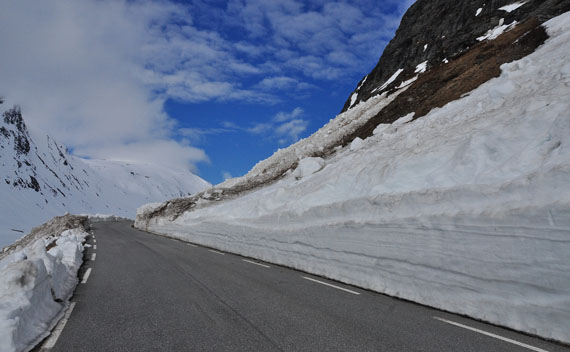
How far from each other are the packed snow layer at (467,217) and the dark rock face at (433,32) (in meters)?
24.6

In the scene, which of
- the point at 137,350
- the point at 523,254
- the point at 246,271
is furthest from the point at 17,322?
the point at 523,254

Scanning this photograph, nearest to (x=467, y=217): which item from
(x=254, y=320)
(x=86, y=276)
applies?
(x=254, y=320)

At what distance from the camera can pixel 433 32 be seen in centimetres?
5281

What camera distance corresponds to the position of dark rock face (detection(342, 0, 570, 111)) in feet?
113

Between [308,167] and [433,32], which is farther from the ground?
[433,32]

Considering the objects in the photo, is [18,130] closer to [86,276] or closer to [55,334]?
[86,276]

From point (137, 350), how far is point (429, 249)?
218 inches

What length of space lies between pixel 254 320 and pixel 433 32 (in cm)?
5975

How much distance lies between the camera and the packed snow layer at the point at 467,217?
5070 mm

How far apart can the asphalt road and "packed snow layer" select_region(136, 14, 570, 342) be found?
569mm

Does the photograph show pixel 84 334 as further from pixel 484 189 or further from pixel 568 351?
pixel 484 189

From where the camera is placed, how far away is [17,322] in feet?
13.8

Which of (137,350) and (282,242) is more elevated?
(282,242)

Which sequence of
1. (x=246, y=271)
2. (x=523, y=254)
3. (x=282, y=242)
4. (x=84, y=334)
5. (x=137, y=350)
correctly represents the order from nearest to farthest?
1. (x=137, y=350)
2. (x=84, y=334)
3. (x=523, y=254)
4. (x=246, y=271)
5. (x=282, y=242)
